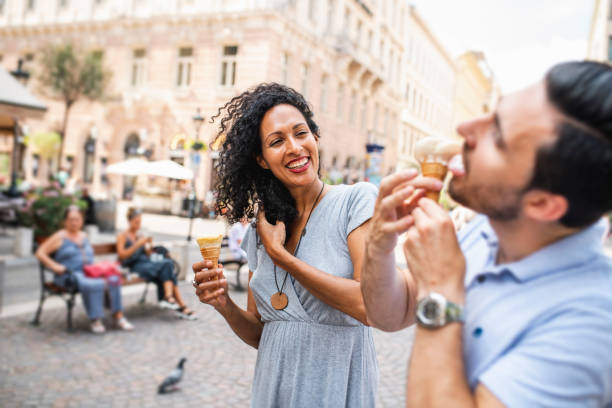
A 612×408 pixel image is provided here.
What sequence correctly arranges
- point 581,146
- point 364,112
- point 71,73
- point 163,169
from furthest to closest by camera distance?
point 364,112 → point 71,73 → point 163,169 → point 581,146

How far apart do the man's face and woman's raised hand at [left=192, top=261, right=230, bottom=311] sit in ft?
3.58

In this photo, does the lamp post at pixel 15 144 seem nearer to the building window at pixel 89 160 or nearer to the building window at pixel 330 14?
the building window at pixel 89 160

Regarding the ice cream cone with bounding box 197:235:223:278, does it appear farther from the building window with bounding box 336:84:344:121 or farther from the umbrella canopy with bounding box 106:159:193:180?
the building window with bounding box 336:84:344:121

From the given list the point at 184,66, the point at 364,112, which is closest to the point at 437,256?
the point at 184,66

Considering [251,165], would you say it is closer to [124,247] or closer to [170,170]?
[170,170]

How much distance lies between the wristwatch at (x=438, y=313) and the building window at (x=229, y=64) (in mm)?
23005

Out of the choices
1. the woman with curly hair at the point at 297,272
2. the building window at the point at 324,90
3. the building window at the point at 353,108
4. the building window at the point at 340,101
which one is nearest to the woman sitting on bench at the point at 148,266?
the woman with curly hair at the point at 297,272

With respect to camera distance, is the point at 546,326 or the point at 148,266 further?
the point at 148,266

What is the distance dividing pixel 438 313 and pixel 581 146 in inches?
14.9

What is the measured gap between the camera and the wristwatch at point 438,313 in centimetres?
90

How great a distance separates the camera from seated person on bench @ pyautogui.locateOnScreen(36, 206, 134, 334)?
571 centimetres

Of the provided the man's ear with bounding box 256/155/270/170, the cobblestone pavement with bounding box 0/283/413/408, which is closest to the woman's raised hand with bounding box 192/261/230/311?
the man's ear with bounding box 256/155/270/170

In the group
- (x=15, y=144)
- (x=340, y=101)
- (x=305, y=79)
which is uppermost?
(x=305, y=79)

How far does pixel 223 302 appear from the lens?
1.80 meters
